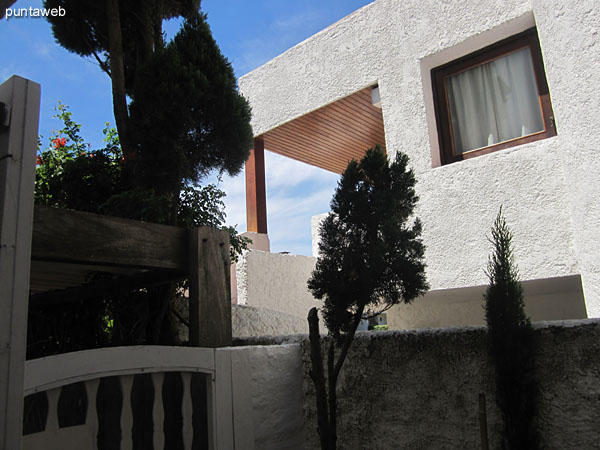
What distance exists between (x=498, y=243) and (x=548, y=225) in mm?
2627

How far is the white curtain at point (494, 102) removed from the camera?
6.40 m

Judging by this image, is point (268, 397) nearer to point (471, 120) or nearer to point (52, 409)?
point (52, 409)

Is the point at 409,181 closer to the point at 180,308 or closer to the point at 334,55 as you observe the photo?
the point at 180,308

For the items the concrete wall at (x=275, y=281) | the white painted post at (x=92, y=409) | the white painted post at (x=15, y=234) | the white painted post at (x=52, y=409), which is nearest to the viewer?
the white painted post at (x=15, y=234)

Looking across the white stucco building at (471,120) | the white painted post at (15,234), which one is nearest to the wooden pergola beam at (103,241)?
the white painted post at (15,234)

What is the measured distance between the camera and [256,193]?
8711 mm

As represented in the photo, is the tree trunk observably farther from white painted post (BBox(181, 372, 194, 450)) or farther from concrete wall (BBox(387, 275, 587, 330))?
concrete wall (BBox(387, 275, 587, 330))

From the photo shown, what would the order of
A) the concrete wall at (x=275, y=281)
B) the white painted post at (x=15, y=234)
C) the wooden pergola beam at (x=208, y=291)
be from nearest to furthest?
the white painted post at (x=15, y=234)
the wooden pergola beam at (x=208, y=291)
the concrete wall at (x=275, y=281)

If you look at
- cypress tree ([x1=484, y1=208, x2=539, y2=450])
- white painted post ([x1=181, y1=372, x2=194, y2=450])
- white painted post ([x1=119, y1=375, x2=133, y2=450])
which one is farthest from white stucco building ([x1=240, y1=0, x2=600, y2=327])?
white painted post ([x1=119, y1=375, x2=133, y2=450])

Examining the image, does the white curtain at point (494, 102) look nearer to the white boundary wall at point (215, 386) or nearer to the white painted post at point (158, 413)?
the white boundary wall at point (215, 386)

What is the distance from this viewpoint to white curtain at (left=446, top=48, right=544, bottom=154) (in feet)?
21.0

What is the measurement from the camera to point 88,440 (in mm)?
2887

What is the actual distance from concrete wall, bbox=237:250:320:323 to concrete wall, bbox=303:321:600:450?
352 centimetres

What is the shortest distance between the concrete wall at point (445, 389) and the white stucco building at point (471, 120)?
237 centimetres
